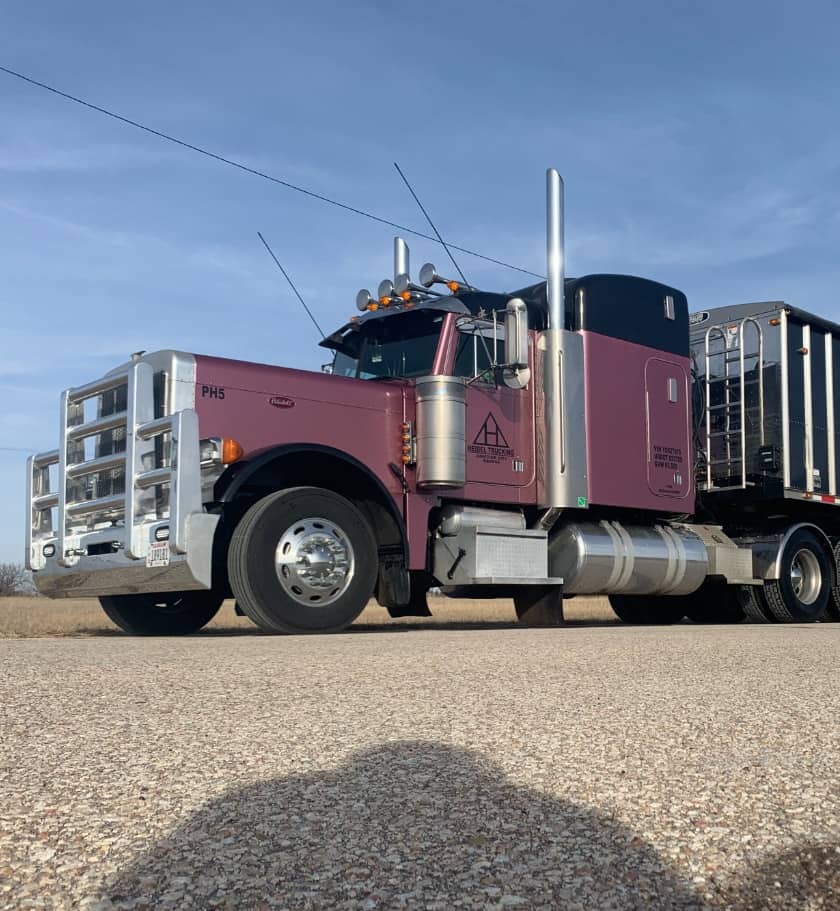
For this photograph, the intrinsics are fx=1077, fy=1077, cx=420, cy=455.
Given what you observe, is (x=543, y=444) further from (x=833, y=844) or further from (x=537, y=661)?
(x=833, y=844)

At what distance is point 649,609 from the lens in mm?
13016

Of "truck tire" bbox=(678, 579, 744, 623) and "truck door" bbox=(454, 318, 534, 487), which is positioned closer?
"truck door" bbox=(454, 318, 534, 487)

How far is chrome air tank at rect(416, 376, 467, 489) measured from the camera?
856cm

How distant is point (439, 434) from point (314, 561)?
1.61 meters

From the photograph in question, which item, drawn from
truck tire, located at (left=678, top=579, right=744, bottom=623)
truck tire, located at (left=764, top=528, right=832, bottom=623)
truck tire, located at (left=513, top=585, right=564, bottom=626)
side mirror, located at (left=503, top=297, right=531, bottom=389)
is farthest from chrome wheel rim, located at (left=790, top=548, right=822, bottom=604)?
side mirror, located at (left=503, top=297, right=531, bottom=389)

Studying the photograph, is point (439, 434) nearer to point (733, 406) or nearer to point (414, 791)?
point (733, 406)

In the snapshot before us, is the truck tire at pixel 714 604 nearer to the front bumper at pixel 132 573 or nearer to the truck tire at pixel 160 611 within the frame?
the truck tire at pixel 160 611

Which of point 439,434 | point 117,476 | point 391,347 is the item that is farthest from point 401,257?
point 117,476

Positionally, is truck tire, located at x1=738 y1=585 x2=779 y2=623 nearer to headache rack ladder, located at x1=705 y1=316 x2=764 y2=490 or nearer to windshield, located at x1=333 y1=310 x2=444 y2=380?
headache rack ladder, located at x1=705 y1=316 x2=764 y2=490

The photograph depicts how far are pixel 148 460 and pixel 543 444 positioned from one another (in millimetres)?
3561

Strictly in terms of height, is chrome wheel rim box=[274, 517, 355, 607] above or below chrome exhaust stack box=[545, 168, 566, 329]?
below

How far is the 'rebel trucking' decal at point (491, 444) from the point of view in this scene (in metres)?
9.13

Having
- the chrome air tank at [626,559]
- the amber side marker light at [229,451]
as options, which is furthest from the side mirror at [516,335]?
the amber side marker light at [229,451]

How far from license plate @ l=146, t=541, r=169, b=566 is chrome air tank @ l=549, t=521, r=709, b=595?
3848 mm
